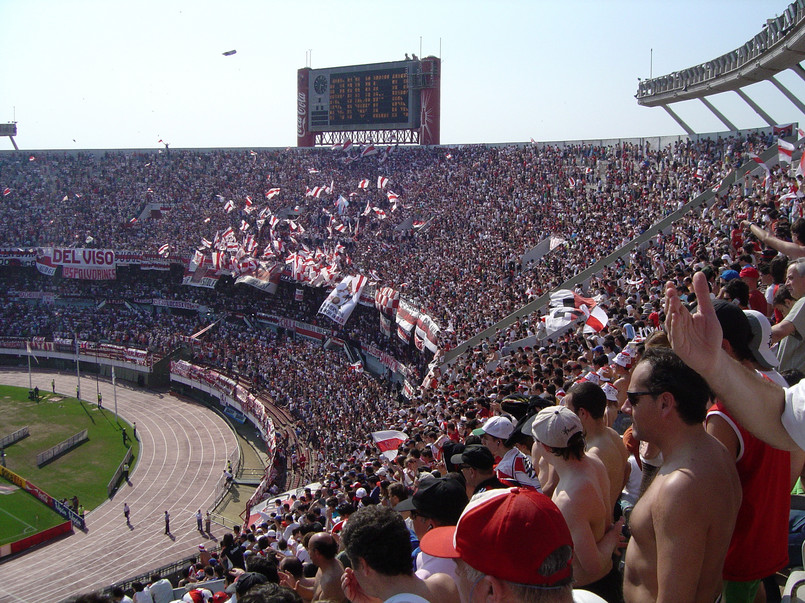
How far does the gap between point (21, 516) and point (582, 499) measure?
1044 inches

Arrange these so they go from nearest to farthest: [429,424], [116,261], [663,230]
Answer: [429,424], [663,230], [116,261]

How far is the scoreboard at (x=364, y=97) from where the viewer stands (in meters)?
43.4

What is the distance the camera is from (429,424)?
1376 cm

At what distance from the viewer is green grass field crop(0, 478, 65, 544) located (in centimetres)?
2364

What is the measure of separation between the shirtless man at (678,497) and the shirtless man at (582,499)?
1.42 feet

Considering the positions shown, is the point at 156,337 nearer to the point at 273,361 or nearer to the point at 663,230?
the point at 273,361

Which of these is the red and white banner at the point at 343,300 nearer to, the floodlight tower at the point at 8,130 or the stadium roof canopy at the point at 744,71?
the stadium roof canopy at the point at 744,71

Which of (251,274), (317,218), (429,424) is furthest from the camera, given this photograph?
(317,218)

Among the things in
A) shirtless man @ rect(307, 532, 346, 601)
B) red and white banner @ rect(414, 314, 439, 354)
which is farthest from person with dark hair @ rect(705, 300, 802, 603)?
red and white banner @ rect(414, 314, 439, 354)

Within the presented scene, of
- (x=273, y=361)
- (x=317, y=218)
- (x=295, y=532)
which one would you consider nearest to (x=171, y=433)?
(x=273, y=361)

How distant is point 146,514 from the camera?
2494 centimetres

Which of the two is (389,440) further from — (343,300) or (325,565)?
(343,300)

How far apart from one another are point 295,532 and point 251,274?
101 feet

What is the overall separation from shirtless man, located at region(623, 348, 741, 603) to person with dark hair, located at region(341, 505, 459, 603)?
3.31 feet
